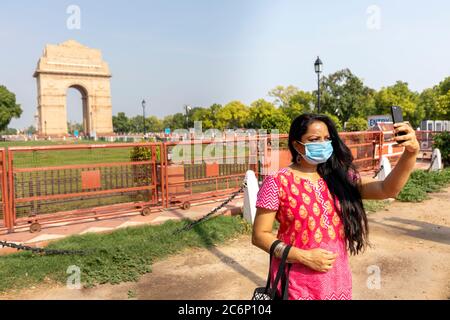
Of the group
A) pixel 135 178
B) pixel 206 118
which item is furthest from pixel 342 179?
pixel 206 118

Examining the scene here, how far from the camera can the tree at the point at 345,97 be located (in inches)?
1699

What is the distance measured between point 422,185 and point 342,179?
8.87m

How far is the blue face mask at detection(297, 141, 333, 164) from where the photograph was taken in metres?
2.02

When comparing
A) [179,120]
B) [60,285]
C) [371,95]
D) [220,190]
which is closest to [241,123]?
[371,95]

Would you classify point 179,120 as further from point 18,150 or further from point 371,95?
point 18,150

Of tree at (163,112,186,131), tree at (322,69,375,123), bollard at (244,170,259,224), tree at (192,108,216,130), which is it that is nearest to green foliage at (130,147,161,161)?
bollard at (244,170,259,224)

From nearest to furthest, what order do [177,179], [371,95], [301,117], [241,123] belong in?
[301,117] < [177,179] < [371,95] < [241,123]

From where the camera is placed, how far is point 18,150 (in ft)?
19.8

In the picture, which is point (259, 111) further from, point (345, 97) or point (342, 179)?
point (342, 179)

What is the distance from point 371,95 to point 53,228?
46.9 metres

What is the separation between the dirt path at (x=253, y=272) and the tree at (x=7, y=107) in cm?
7304

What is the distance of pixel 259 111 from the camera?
54750 millimetres

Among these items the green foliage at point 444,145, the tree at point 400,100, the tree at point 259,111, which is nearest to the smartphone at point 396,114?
the green foliage at point 444,145
